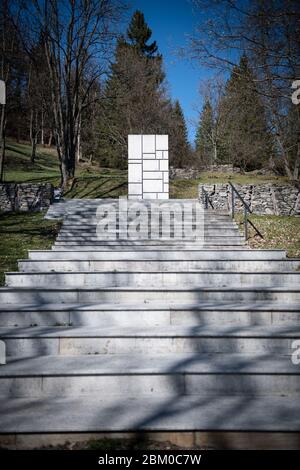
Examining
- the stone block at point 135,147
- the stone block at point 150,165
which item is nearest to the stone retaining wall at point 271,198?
the stone block at point 150,165

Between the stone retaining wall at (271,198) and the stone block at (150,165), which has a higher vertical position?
the stone block at (150,165)

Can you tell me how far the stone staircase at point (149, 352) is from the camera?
335cm

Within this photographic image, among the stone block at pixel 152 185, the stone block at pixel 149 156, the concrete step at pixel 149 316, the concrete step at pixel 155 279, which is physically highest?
the stone block at pixel 149 156

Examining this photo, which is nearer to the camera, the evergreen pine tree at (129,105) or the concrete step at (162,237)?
the concrete step at (162,237)

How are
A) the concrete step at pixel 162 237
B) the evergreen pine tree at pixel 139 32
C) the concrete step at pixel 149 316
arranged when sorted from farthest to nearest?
the evergreen pine tree at pixel 139 32 → the concrete step at pixel 162 237 → the concrete step at pixel 149 316

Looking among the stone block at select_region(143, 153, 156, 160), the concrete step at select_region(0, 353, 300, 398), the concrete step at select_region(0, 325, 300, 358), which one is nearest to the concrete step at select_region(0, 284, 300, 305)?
the concrete step at select_region(0, 325, 300, 358)

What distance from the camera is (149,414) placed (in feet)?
11.1

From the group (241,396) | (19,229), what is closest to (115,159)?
(19,229)

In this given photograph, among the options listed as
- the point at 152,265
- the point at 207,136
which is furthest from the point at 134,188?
the point at 207,136

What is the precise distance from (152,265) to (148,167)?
750 cm

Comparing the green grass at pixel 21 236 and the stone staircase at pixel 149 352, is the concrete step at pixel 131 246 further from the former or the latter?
the stone staircase at pixel 149 352

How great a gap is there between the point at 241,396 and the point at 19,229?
7003 mm

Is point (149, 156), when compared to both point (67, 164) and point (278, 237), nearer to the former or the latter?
point (67, 164)

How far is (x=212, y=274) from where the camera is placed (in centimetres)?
605
